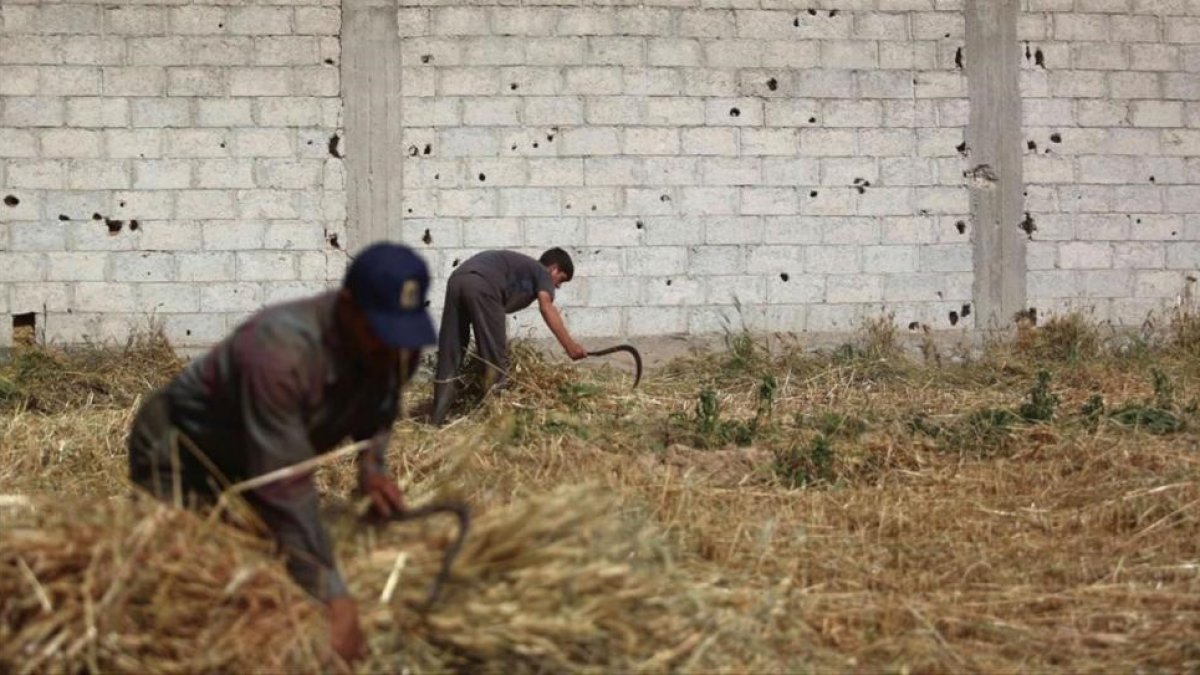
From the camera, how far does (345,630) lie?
12.5 feet

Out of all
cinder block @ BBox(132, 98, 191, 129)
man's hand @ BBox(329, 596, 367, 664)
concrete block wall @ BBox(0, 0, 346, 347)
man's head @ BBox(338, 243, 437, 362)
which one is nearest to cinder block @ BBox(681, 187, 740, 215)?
concrete block wall @ BBox(0, 0, 346, 347)

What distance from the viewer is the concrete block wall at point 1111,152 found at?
10.2 m

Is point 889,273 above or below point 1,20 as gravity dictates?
below

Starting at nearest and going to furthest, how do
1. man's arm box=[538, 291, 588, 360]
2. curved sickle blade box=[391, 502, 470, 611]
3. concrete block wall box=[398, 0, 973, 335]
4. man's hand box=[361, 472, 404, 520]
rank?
curved sickle blade box=[391, 502, 470, 611] < man's hand box=[361, 472, 404, 520] < man's arm box=[538, 291, 588, 360] < concrete block wall box=[398, 0, 973, 335]

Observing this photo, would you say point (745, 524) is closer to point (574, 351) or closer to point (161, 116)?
point (574, 351)

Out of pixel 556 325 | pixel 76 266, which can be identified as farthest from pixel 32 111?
pixel 556 325

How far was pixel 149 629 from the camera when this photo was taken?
385 cm

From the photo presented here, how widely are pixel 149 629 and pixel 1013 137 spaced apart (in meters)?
7.60

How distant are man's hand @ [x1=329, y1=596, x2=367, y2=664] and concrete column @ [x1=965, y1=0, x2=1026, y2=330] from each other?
7.10 meters

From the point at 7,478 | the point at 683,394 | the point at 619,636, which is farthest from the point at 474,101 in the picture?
the point at 619,636

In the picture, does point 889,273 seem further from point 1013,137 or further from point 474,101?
point 474,101

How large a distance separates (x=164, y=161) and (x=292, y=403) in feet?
20.2

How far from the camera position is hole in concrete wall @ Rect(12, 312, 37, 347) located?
956 centimetres

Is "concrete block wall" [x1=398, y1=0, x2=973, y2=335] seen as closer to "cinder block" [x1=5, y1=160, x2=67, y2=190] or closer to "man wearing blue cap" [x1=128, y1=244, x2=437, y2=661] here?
"cinder block" [x1=5, y1=160, x2=67, y2=190]
